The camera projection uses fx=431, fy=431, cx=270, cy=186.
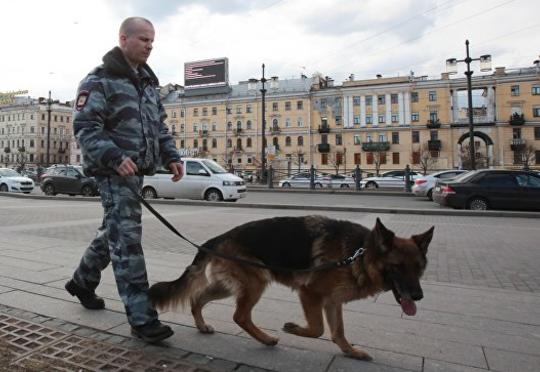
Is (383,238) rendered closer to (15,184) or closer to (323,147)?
(15,184)

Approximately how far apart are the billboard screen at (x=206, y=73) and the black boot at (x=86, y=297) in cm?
9043

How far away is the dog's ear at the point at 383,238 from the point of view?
8.14 feet

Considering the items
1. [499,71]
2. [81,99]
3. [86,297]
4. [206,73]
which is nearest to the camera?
[81,99]

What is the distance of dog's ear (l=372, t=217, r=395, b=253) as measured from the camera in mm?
2482

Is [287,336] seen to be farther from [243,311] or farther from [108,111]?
[108,111]

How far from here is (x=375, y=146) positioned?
8200 cm

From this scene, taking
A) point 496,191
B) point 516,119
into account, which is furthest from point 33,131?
point 496,191

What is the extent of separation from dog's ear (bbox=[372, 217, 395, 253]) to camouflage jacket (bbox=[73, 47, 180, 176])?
66.5 inches

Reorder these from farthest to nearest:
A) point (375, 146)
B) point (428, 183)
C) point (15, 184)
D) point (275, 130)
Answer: point (275, 130), point (375, 146), point (15, 184), point (428, 183)

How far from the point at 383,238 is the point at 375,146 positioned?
270 ft

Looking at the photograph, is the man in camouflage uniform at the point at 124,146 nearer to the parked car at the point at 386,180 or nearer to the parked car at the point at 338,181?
the parked car at the point at 386,180

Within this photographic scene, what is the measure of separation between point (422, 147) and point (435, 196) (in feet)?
219

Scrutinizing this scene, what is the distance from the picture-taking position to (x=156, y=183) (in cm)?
1845

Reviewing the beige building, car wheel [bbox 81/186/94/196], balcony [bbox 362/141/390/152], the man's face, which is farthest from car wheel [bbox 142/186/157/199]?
the beige building
